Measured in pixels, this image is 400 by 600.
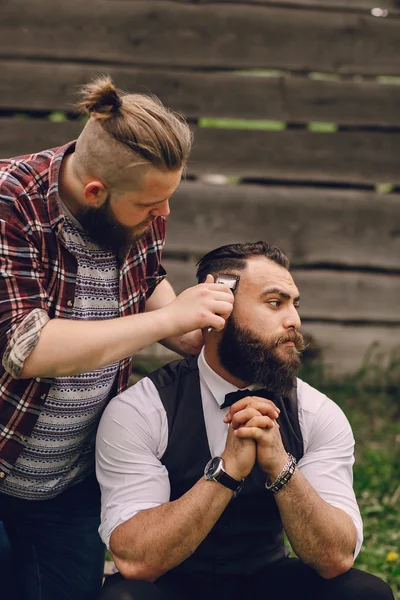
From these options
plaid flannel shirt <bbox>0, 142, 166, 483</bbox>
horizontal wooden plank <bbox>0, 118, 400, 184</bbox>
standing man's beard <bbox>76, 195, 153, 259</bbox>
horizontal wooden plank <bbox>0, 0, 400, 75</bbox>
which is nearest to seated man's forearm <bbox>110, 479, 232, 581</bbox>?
plaid flannel shirt <bbox>0, 142, 166, 483</bbox>

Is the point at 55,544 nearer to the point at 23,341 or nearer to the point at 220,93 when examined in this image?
the point at 23,341

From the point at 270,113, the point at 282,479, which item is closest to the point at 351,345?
the point at 270,113

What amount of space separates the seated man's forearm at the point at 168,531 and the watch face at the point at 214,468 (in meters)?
0.02

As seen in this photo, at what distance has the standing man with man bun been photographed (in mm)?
2391

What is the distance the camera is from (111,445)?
2.69 m

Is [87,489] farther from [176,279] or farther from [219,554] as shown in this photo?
[176,279]

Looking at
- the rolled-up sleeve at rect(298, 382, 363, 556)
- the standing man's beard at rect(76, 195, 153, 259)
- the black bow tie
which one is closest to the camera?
the standing man's beard at rect(76, 195, 153, 259)

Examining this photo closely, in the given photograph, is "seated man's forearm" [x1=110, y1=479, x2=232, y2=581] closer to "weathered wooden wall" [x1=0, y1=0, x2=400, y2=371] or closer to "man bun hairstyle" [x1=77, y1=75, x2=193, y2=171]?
"man bun hairstyle" [x1=77, y1=75, x2=193, y2=171]

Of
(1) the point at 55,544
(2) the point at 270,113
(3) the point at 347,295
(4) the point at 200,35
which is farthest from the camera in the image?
(3) the point at 347,295

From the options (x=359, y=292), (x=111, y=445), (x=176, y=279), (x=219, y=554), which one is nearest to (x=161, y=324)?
(x=111, y=445)

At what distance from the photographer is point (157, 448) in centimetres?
275

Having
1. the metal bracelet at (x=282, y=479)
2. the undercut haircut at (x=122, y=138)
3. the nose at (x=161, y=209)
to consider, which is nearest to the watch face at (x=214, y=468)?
the metal bracelet at (x=282, y=479)

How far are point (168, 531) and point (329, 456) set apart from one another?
0.59 metres

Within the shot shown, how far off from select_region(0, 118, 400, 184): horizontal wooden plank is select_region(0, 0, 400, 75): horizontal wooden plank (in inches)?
15.0
